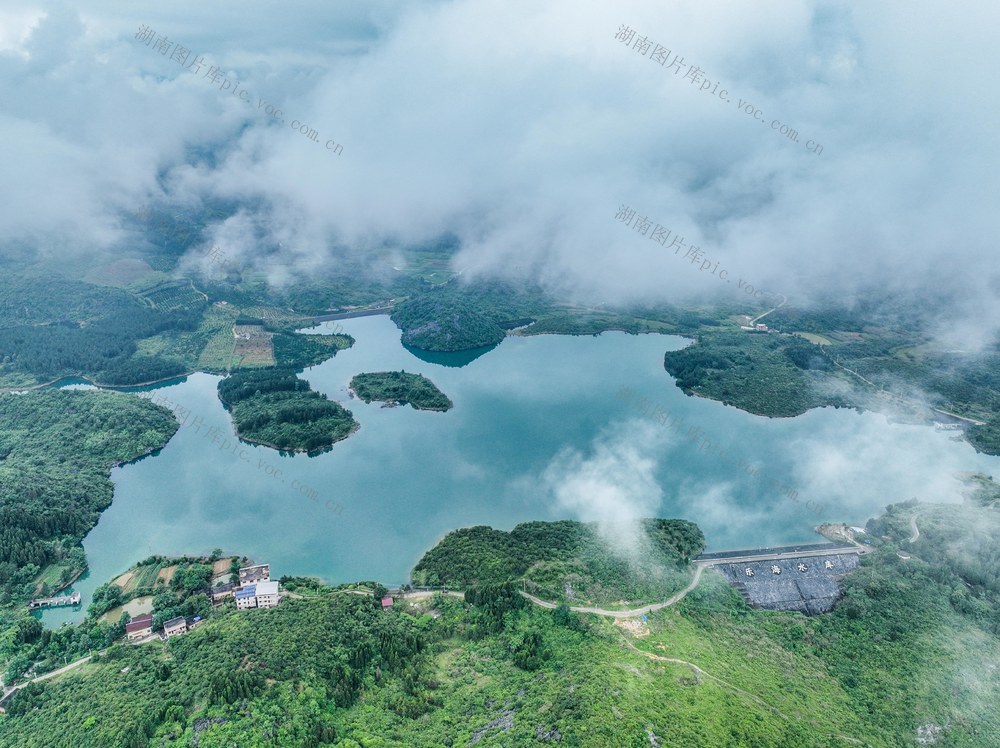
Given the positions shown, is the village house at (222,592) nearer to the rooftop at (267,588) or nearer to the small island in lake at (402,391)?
the rooftop at (267,588)

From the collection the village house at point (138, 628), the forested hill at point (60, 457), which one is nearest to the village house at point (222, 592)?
the village house at point (138, 628)

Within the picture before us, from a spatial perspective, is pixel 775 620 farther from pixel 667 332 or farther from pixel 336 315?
pixel 336 315

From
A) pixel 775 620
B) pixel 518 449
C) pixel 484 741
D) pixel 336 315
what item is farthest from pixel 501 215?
pixel 484 741

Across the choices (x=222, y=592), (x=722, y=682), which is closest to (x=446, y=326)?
(x=222, y=592)

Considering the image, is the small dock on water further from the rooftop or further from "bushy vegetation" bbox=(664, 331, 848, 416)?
"bushy vegetation" bbox=(664, 331, 848, 416)

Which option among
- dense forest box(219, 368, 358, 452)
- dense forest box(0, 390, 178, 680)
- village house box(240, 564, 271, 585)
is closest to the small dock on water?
dense forest box(0, 390, 178, 680)

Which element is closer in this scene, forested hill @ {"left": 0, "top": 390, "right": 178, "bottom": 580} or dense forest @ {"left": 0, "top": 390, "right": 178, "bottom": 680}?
dense forest @ {"left": 0, "top": 390, "right": 178, "bottom": 680}

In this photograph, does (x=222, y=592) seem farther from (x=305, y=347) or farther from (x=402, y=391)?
(x=305, y=347)
